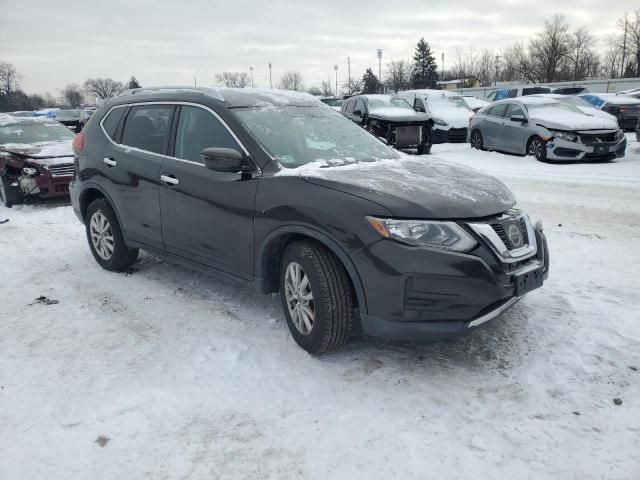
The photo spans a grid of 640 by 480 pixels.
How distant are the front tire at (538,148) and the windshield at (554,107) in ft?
2.82

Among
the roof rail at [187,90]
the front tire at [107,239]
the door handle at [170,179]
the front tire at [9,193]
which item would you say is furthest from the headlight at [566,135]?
the front tire at [9,193]

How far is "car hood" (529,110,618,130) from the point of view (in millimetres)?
11375

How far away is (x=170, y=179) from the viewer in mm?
4113

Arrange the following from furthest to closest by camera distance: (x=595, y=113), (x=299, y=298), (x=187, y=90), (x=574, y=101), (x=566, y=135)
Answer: (x=574, y=101) < (x=595, y=113) < (x=566, y=135) < (x=187, y=90) < (x=299, y=298)

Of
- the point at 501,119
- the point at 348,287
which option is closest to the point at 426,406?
the point at 348,287

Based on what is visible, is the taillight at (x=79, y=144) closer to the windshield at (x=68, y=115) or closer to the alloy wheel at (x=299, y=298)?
the alloy wheel at (x=299, y=298)

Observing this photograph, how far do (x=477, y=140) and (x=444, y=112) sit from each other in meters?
2.71

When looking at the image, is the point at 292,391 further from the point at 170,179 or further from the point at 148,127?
the point at 148,127

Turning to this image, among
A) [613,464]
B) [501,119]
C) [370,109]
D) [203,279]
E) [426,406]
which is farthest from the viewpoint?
[370,109]

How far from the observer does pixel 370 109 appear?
562 inches

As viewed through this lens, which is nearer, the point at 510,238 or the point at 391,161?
the point at 510,238

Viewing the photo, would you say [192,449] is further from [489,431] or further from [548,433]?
[548,433]

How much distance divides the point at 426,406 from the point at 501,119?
477 inches

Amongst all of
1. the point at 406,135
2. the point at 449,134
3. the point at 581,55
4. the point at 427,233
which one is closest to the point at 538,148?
the point at 406,135
